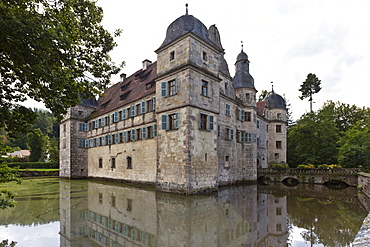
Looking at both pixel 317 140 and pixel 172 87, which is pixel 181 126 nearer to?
pixel 172 87

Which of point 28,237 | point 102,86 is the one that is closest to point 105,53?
point 102,86

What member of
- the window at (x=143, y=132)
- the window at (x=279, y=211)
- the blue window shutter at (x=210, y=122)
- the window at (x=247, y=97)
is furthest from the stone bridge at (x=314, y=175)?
the window at (x=143, y=132)

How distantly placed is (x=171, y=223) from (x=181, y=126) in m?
7.44

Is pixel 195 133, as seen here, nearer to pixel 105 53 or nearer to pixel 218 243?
pixel 105 53

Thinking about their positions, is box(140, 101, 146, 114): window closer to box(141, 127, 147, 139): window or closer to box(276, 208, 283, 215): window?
box(141, 127, 147, 139): window

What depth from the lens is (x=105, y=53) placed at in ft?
28.0

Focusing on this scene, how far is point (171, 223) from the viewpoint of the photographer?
7707 millimetres

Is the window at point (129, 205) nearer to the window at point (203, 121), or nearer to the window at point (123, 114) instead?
the window at point (203, 121)

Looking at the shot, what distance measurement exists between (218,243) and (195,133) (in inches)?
348

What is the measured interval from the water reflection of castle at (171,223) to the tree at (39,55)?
12.8ft

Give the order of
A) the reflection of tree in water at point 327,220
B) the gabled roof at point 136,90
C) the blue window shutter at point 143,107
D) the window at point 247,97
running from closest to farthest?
the reflection of tree in water at point 327,220, the blue window shutter at point 143,107, the gabled roof at point 136,90, the window at point 247,97

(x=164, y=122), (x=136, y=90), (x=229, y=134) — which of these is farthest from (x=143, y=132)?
(x=229, y=134)

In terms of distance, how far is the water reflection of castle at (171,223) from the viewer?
6.13 metres

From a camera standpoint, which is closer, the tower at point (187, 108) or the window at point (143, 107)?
the tower at point (187, 108)
